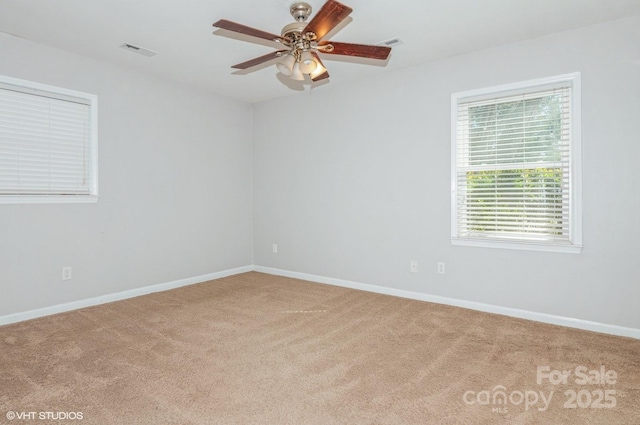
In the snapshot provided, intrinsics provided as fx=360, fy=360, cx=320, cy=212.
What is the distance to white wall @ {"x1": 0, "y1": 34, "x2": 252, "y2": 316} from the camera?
131 inches

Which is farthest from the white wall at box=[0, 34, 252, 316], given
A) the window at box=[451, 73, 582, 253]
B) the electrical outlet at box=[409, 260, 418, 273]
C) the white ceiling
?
the window at box=[451, 73, 582, 253]

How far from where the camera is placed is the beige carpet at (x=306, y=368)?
6.18 ft

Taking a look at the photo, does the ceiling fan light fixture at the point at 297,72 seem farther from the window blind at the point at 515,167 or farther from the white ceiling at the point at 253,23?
the window blind at the point at 515,167

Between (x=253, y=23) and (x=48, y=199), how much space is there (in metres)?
2.54

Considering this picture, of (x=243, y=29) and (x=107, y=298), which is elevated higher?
(x=243, y=29)


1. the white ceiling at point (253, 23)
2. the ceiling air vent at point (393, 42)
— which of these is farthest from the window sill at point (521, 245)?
the ceiling air vent at point (393, 42)

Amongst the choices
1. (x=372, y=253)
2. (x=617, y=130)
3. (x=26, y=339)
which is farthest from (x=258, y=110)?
(x=617, y=130)

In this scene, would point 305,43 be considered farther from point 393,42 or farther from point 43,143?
point 43,143

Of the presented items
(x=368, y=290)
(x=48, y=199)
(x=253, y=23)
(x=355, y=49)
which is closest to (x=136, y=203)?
(x=48, y=199)

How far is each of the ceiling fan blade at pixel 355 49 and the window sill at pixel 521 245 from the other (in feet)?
6.71

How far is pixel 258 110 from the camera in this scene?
5.43 meters

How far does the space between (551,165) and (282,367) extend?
2.86m

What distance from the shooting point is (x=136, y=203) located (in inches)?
162

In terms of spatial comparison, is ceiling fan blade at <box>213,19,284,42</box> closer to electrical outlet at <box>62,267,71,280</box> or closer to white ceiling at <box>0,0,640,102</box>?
white ceiling at <box>0,0,640,102</box>
